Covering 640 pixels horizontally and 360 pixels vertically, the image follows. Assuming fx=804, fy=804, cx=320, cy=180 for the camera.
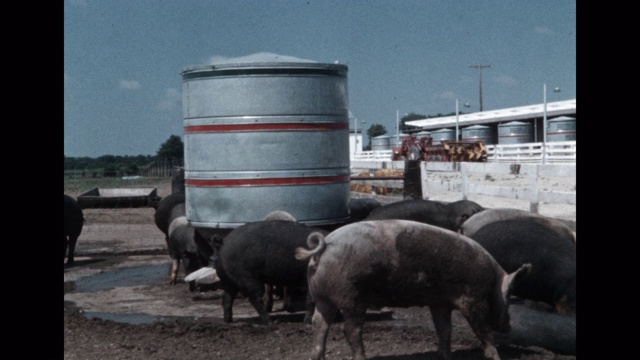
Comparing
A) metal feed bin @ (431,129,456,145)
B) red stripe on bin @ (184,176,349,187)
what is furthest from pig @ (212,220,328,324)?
metal feed bin @ (431,129,456,145)

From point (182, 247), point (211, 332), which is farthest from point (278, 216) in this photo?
point (182, 247)

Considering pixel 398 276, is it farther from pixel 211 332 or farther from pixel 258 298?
pixel 258 298

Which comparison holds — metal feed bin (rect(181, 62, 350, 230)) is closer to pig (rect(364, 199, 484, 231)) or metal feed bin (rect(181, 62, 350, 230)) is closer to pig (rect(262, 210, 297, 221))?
pig (rect(262, 210, 297, 221))

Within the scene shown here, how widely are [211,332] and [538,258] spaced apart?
10.0ft

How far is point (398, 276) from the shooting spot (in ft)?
19.0

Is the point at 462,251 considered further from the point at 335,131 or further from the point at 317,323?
the point at 335,131

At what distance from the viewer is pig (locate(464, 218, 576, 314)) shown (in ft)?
22.3

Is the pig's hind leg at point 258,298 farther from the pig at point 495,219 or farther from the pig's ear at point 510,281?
the pig's ear at point 510,281

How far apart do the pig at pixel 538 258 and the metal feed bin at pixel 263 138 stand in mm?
2422

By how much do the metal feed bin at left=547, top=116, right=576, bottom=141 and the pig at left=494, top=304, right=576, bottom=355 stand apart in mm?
31838

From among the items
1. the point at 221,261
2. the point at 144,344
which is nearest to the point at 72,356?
the point at 144,344

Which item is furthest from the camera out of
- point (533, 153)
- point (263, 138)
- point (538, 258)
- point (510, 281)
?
point (533, 153)
